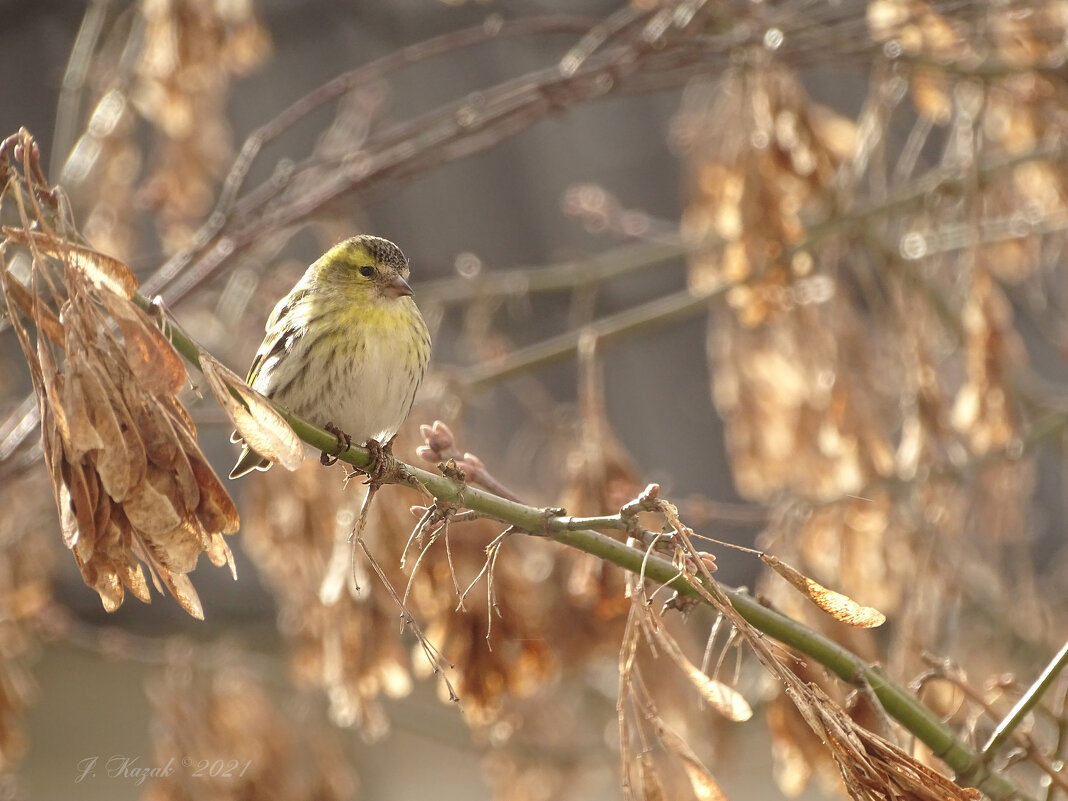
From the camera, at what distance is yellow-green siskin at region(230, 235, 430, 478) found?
264 cm

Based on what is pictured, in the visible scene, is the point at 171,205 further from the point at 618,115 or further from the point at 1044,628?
the point at 1044,628

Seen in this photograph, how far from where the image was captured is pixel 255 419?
4.65 ft

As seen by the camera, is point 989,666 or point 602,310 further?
point 602,310

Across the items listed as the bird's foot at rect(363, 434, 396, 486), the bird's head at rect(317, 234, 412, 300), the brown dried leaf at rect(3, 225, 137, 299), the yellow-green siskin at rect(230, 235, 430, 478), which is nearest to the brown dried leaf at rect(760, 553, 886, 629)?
the bird's foot at rect(363, 434, 396, 486)

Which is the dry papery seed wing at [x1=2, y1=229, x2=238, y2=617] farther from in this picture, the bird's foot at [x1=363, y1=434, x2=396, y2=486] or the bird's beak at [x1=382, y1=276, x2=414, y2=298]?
the bird's beak at [x1=382, y1=276, x2=414, y2=298]

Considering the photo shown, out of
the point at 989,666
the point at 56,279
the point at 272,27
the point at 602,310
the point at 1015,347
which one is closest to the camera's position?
the point at 56,279

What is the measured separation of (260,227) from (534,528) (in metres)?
1.55

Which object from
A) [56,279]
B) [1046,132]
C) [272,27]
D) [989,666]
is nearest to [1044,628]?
[989,666]

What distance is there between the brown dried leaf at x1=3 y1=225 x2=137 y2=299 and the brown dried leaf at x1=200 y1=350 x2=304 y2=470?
0.36 feet

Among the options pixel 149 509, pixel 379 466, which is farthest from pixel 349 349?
pixel 149 509

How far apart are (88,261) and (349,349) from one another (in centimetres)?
130

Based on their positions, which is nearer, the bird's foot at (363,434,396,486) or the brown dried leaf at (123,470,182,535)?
the brown dried leaf at (123,470,182,535)

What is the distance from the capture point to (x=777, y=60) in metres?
2.96

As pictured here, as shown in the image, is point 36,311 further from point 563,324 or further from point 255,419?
point 563,324
